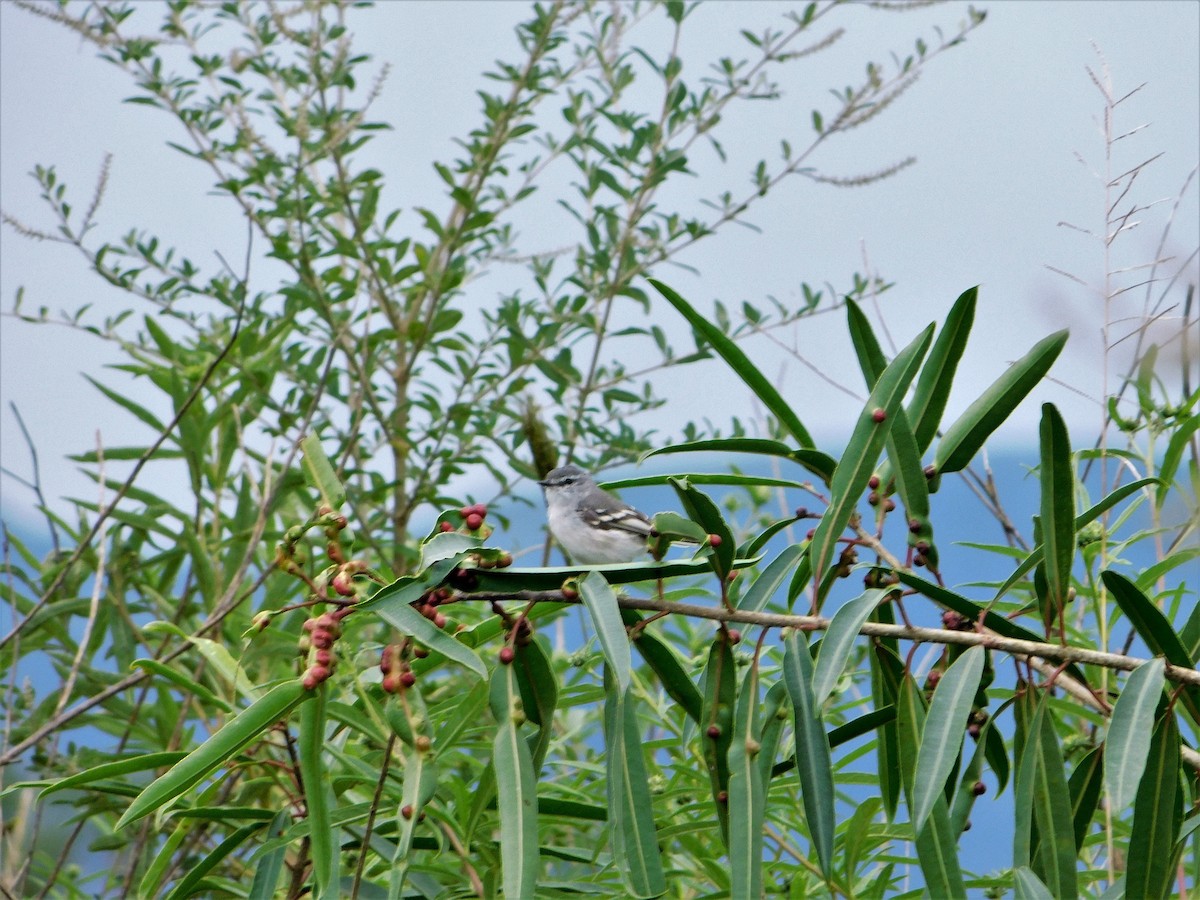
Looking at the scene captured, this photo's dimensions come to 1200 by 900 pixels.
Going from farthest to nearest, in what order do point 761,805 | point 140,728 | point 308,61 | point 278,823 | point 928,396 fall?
point 308,61
point 140,728
point 278,823
point 928,396
point 761,805

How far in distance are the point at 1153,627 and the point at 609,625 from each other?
47 cm

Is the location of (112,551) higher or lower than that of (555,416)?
lower

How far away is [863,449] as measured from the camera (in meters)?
1.12

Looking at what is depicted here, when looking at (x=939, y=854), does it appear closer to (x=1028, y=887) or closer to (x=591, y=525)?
(x=1028, y=887)

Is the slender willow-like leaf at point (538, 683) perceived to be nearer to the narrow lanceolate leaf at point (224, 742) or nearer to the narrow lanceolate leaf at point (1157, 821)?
the narrow lanceolate leaf at point (224, 742)

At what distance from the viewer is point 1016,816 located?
116cm

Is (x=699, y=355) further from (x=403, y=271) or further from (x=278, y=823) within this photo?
(x=278, y=823)

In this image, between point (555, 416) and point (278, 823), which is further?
point (555, 416)

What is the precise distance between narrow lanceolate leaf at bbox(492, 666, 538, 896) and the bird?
2.45 metres

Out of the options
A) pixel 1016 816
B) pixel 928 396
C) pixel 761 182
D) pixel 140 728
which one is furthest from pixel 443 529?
pixel 761 182

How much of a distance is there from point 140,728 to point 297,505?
80 cm

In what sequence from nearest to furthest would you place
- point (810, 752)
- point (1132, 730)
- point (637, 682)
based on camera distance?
point (1132, 730), point (810, 752), point (637, 682)

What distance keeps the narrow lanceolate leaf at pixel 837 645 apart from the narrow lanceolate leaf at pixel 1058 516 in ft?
0.57

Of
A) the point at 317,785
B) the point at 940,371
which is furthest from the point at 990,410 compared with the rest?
the point at 317,785
